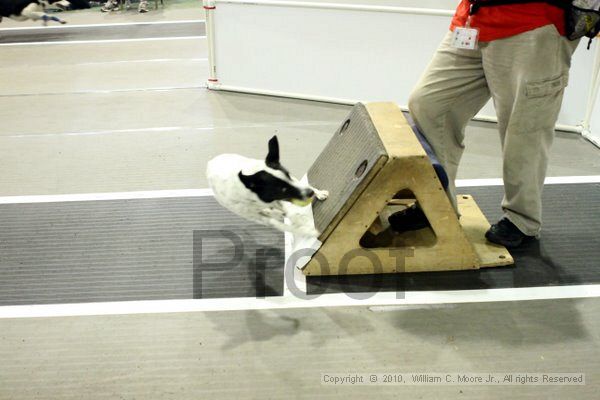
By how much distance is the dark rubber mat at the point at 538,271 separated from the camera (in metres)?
2.51

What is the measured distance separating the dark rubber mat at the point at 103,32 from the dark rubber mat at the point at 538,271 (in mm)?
4995

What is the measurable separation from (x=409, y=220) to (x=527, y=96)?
776 mm

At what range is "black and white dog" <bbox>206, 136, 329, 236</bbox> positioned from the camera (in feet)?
7.22

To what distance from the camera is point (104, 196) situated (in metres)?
3.31

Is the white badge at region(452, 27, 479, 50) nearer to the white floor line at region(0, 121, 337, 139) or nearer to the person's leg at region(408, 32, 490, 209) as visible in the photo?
the person's leg at region(408, 32, 490, 209)

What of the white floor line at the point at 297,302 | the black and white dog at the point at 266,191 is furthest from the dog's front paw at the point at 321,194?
the white floor line at the point at 297,302

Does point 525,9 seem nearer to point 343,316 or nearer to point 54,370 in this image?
point 343,316

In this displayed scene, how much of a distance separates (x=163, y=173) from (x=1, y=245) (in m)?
1.04

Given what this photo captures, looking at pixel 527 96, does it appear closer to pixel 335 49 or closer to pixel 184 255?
pixel 184 255

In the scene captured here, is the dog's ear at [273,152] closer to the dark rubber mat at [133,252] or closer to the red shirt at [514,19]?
the dark rubber mat at [133,252]

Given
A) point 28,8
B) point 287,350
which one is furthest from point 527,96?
point 28,8

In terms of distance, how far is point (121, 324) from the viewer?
2.34m

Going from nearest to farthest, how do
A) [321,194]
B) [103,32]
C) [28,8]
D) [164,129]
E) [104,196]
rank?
1. [28,8]
2. [321,194]
3. [104,196]
4. [164,129]
5. [103,32]

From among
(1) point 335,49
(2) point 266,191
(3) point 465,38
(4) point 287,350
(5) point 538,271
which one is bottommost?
(4) point 287,350
